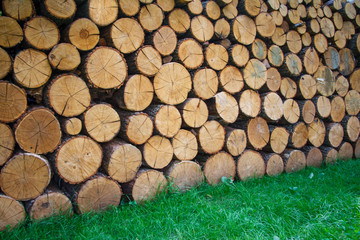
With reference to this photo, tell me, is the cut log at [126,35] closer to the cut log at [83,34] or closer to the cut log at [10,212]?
the cut log at [83,34]

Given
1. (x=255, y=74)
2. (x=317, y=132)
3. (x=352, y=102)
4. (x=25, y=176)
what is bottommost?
(x=25, y=176)

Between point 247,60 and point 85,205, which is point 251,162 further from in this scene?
point 85,205

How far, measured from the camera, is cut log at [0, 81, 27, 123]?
205 cm

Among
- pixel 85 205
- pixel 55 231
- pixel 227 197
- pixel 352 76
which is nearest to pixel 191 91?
pixel 227 197

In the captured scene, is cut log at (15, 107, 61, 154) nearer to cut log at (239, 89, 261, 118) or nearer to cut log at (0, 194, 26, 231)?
cut log at (0, 194, 26, 231)

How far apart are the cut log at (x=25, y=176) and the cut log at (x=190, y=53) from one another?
1678mm

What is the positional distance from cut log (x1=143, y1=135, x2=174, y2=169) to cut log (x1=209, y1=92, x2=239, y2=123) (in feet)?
2.31

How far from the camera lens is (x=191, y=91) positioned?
3059 millimetres

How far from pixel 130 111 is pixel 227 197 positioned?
53.3 inches

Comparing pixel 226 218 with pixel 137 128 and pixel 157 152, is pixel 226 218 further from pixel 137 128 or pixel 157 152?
pixel 137 128

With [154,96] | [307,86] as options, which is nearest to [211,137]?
[154,96]

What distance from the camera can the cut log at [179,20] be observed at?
9.52 feet

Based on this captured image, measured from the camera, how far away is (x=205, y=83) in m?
3.10

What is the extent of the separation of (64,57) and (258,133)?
2443 mm
